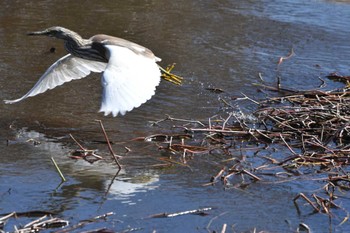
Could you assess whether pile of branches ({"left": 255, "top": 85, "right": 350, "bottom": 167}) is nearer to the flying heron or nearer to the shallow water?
the shallow water

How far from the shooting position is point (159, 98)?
7504 mm

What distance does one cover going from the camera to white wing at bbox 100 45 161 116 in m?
5.79

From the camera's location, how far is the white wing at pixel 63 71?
7.05 meters

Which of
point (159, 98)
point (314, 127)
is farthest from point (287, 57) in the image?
point (314, 127)

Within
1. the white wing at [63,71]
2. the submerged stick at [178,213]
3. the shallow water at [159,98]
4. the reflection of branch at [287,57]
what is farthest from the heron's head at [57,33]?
the submerged stick at [178,213]

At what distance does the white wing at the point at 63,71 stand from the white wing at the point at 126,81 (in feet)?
2.55

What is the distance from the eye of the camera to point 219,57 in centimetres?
879

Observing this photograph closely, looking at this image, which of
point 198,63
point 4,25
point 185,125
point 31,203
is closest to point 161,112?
point 185,125

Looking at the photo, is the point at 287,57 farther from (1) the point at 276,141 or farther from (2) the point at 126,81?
(2) the point at 126,81

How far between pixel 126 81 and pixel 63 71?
1369mm

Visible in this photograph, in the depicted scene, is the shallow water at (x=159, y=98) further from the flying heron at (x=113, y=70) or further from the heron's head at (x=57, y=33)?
the heron's head at (x=57, y=33)

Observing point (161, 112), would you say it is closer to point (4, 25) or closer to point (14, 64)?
point (14, 64)

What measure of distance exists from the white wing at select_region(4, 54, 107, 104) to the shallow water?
0.64 feet

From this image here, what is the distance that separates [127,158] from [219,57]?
10.0 feet
